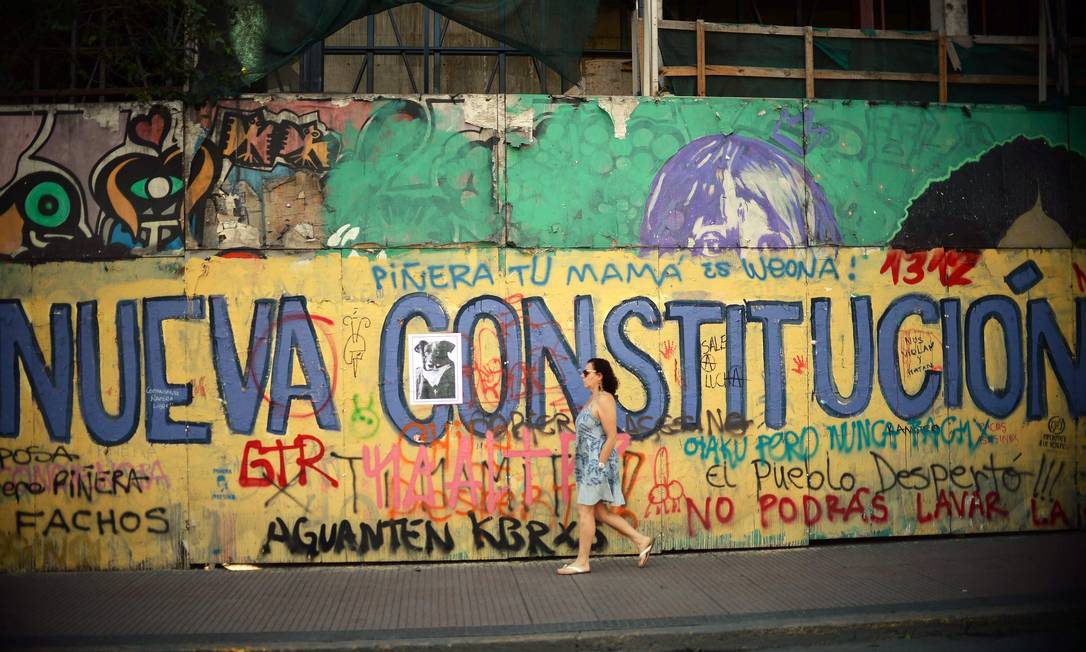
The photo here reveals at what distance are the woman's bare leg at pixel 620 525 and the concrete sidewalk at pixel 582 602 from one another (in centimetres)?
27

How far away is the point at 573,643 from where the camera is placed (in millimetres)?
6203

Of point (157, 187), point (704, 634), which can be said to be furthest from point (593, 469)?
point (157, 187)

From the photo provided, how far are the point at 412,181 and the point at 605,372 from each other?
8.21 ft

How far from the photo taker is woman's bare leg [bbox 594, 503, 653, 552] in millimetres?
7883

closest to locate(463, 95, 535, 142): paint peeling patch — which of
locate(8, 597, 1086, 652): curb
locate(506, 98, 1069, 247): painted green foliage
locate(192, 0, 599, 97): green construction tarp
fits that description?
locate(506, 98, 1069, 247): painted green foliage

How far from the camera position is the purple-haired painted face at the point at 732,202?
28.8 ft

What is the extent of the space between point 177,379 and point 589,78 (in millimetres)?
6132

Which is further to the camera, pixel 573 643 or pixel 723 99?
pixel 723 99

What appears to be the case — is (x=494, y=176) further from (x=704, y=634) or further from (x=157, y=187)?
(x=704, y=634)

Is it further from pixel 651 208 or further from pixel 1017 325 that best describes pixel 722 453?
pixel 1017 325

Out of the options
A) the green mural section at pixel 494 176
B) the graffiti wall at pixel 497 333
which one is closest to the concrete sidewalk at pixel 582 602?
the graffiti wall at pixel 497 333

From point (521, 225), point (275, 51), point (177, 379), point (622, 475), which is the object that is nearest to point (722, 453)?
point (622, 475)

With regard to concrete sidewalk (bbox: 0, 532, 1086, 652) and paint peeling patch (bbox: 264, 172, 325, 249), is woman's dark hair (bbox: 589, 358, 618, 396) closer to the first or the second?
concrete sidewalk (bbox: 0, 532, 1086, 652)

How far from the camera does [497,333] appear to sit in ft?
28.0
